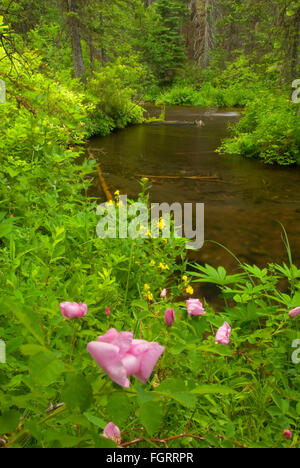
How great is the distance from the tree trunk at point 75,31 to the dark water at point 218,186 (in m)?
2.62

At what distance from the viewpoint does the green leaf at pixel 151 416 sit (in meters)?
0.71

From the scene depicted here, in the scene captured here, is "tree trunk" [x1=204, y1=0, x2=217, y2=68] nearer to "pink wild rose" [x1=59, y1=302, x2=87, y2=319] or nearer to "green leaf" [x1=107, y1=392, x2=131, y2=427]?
"pink wild rose" [x1=59, y1=302, x2=87, y2=319]

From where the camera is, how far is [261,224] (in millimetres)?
4547

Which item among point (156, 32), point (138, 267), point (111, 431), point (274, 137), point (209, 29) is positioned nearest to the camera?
point (111, 431)

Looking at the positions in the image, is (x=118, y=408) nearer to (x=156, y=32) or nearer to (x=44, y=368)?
(x=44, y=368)

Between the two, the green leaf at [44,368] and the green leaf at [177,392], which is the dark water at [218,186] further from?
the green leaf at [44,368]

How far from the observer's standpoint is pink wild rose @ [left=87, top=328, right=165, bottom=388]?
1.92ft

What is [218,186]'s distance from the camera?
6.35 m

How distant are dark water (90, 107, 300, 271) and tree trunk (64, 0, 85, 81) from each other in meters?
2.62

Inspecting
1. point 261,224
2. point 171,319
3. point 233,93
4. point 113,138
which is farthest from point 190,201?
point 233,93

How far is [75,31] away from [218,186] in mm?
7897

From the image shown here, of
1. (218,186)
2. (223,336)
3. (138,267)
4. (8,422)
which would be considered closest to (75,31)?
(218,186)

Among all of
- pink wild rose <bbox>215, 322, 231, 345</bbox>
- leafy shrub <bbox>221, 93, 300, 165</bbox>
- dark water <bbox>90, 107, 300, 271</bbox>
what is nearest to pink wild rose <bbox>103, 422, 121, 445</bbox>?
pink wild rose <bbox>215, 322, 231, 345</bbox>

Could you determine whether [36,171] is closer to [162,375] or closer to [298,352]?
[162,375]
